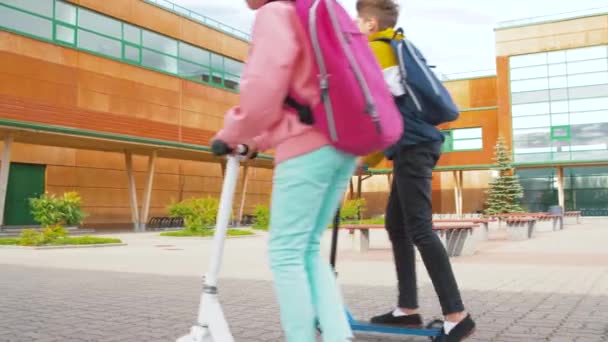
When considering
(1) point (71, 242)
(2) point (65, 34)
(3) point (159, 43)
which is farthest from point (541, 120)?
(1) point (71, 242)

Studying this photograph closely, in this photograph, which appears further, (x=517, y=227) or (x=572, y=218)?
(x=572, y=218)

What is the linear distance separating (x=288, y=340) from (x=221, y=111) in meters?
33.8

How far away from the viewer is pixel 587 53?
43969mm

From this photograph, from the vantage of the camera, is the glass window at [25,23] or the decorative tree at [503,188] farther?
the decorative tree at [503,188]

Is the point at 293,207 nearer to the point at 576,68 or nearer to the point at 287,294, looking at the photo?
the point at 287,294

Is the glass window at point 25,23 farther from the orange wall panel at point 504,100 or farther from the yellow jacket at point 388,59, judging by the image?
the orange wall panel at point 504,100

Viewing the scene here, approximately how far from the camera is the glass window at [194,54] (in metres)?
33.8

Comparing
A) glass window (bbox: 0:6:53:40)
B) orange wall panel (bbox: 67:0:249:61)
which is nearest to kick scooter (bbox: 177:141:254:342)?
glass window (bbox: 0:6:53:40)

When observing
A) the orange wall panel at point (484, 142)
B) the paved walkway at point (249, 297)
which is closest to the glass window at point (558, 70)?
the orange wall panel at point (484, 142)

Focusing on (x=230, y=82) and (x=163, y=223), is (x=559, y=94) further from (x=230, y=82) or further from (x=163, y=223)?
(x=163, y=223)

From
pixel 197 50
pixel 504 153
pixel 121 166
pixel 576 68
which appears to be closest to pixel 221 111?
pixel 197 50

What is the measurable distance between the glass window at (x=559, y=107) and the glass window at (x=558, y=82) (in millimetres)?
1181

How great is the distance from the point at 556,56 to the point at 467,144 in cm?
920

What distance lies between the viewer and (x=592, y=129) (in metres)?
43.3
